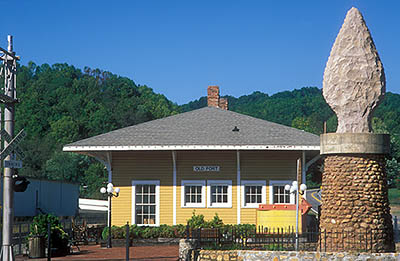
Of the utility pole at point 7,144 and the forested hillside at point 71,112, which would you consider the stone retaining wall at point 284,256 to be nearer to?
the utility pole at point 7,144

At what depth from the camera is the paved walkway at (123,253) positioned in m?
21.0

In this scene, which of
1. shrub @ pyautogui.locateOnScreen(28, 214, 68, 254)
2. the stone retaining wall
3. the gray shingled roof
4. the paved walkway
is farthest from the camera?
the gray shingled roof

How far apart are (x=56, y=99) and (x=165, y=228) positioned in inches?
3023

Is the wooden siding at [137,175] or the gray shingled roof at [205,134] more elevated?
the gray shingled roof at [205,134]

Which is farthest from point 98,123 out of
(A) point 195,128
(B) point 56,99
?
(A) point 195,128

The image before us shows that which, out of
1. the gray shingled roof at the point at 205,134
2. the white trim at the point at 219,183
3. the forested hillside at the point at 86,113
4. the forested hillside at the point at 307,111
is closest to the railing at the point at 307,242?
the white trim at the point at 219,183

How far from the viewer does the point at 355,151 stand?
17.5 metres

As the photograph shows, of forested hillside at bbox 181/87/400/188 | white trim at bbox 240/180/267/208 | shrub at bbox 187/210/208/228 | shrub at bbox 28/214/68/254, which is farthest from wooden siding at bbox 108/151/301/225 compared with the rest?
forested hillside at bbox 181/87/400/188

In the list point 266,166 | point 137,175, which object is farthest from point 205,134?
point 137,175

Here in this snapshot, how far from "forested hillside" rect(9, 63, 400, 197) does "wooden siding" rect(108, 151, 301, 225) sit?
41.9 meters

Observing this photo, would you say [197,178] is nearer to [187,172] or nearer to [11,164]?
[187,172]

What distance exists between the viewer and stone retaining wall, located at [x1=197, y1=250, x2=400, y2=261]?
17172 mm

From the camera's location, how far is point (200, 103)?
14025 cm

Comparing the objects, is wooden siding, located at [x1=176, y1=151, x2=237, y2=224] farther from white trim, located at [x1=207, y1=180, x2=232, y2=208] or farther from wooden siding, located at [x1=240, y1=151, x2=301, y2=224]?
wooden siding, located at [x1=240, y1=151, x2=301, y2=224]
